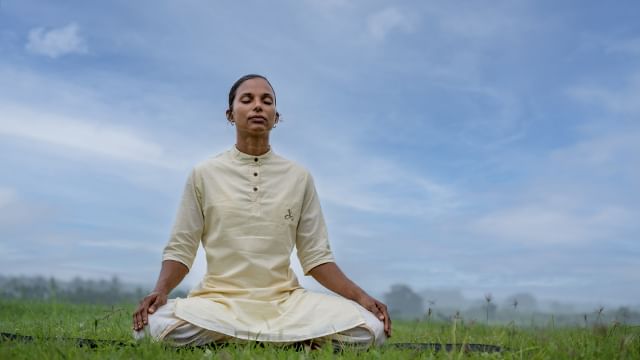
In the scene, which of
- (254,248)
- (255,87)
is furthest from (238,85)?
(254,248)

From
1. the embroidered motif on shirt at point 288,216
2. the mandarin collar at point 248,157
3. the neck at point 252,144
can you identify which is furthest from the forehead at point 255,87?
the embroidered motif on shirt at point 288,216

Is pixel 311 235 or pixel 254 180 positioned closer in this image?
pixel 254 180

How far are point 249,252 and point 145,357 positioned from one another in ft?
4.35

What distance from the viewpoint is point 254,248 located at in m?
5.53

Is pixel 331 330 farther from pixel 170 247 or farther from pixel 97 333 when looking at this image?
pixel 97 333

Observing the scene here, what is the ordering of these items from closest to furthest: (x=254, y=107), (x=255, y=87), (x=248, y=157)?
1. (x=254, y=107)
2. (x=255, y=87)
3. (x=248, y=157)

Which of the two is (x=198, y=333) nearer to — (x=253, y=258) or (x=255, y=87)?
(x=253, y=258)

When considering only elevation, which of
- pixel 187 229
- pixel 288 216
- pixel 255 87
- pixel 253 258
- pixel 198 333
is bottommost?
pixel 198 333

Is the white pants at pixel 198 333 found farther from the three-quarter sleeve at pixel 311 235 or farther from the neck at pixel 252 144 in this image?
→ the neck at pixel 252 144

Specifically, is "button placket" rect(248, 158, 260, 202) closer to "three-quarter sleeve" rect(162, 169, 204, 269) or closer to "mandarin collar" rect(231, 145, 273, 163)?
"mandarin collar" rect(231, 145, 273, 163)

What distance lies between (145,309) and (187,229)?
0.78 meters

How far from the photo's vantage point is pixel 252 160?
5844 millimetres

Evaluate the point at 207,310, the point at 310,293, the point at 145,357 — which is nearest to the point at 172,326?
the point at 207,310

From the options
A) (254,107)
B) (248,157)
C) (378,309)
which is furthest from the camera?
(248,157)
